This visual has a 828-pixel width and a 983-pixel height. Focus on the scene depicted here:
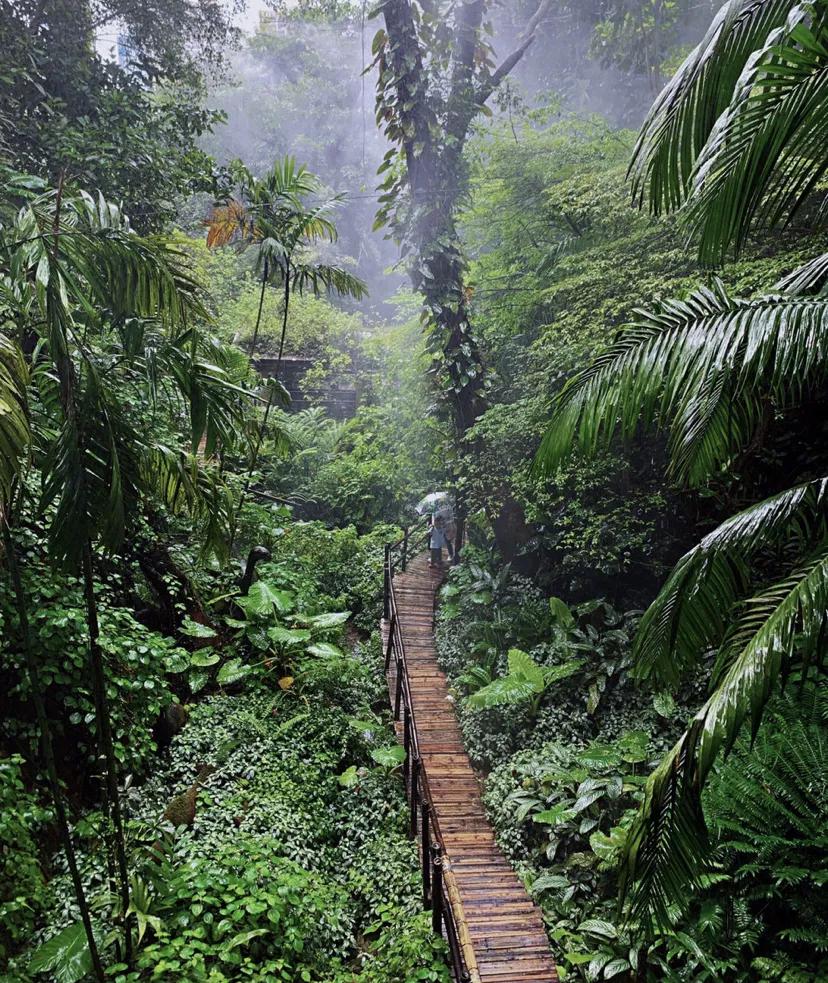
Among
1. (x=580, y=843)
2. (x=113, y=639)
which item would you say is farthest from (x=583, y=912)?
(x=113, y=639)

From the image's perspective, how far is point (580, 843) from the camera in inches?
201

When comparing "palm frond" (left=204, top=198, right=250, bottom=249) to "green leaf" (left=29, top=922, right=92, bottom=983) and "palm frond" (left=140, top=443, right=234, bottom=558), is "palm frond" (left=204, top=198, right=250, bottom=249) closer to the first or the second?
"palm frond" (left=140, top=443, right=234, bottom=558)

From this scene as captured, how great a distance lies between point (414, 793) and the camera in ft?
17.8

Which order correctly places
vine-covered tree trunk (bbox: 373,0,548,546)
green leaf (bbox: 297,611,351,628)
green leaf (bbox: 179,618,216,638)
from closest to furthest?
green leaf (bbox: 179,618,216,638), green leaf (bbox: 297,611,351,628), vine-covered tree trunk (bbox: 373,0,548,546)

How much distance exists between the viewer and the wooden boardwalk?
417 centimetres

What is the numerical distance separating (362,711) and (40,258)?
225 inches

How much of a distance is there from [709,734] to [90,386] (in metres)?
2.93

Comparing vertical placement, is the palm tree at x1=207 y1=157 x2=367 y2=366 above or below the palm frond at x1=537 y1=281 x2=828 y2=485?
above

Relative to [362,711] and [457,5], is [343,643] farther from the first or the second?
[457,5]

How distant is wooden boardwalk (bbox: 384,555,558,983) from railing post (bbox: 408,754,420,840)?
7.1 inches

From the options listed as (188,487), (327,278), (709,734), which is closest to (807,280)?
(709,734)

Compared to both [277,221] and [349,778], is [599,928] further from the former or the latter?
[277,221]

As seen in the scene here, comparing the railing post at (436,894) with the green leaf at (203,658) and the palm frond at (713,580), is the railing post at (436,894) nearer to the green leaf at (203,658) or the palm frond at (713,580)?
the palm frond at (713,580)

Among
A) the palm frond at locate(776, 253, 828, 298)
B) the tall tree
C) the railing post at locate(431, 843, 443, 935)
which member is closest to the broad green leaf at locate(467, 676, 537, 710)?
the railing post at locate(431, 843, 443, 935)
